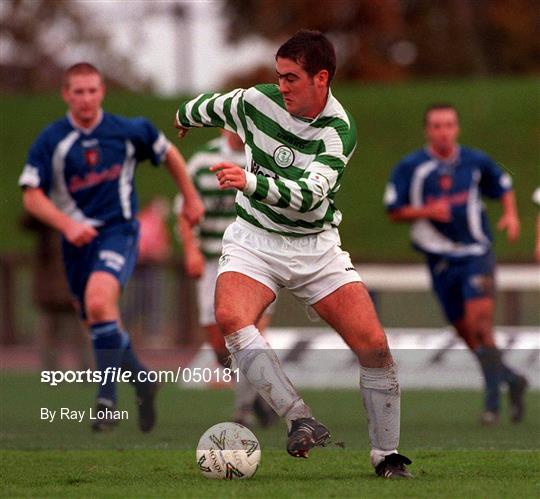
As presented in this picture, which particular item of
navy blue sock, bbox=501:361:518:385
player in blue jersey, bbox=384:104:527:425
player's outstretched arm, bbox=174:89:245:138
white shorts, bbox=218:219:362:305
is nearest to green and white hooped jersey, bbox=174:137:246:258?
player in blue jersey, bbox=384:104:527:425

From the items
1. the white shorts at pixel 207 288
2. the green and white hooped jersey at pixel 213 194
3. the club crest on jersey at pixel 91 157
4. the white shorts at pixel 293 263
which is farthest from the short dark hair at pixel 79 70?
the white shorts at pixel 293 263

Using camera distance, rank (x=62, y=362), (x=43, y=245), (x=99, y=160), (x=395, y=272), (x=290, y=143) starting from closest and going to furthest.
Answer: (x=290, y=143) → (x=99, y=160) → (x=43, y=245) → (x=62, y=362) → (x=395, y=272)

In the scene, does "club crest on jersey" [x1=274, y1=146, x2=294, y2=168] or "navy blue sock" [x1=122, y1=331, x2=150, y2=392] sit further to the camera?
"navy blue sock" [x1=122, y1=331, x2=150, y2=392]

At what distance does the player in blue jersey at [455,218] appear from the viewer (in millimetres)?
11203

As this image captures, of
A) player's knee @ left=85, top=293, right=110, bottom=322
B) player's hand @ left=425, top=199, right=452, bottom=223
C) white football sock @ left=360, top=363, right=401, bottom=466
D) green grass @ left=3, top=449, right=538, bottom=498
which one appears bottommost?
green grass @ left=3, top=449, right=538, bottom=498

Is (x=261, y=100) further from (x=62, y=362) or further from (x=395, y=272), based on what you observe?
(x=395, y=272)

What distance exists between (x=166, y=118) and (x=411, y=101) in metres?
4.99

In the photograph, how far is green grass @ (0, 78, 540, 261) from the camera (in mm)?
26781

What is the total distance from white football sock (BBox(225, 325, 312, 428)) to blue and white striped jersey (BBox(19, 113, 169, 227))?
3.12m

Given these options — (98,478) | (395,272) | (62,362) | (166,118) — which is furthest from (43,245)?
(166,118)

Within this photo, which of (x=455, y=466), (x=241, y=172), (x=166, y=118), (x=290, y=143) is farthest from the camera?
(x=166, y=118)

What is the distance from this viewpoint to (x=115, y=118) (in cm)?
978

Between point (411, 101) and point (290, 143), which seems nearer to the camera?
point (290, 143)

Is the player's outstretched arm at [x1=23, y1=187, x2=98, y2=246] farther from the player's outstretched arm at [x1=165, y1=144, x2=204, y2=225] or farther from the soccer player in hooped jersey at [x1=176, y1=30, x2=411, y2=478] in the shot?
the soccer player in hooped jersey at [x1=176, y1=30, x2=411, y2=478]
